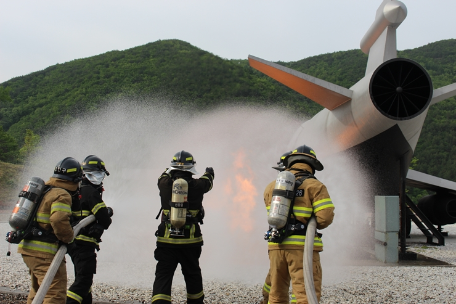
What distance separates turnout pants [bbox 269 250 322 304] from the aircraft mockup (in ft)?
19.2

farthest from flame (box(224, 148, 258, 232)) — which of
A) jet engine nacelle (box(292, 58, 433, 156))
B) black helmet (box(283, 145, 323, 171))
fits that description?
black helmet (box(283, 145, 323, 171))

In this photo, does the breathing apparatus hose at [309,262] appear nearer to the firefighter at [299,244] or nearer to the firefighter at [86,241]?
the firefighter at [299,244]

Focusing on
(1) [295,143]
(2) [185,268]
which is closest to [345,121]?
(1) [295,143]

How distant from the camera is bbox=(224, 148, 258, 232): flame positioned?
877cm

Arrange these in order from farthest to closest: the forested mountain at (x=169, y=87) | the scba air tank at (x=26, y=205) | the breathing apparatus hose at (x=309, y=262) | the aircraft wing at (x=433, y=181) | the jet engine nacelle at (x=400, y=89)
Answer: the forested mountain at (x=169, y=87), the aircraft wing at (x=433, y=181), the jet engine nacelle at (x=400, y=89), the scba air tank at (x=26, y=205), the breathing apparatus hose at (x=309, y=262)

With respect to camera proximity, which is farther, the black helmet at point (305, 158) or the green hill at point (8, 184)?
the green hill at point (8, 184)

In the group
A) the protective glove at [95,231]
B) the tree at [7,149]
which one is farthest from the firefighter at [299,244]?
the tree at [7,149]

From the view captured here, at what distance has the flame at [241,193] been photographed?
28.8 feet

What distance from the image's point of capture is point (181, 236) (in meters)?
4.32

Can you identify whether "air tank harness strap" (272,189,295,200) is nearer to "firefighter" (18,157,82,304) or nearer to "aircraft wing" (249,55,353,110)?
"firefighter" (18,157,82,304)

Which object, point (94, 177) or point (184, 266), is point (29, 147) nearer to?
point (94, 177)

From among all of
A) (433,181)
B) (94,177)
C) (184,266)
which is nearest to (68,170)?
(94,177)

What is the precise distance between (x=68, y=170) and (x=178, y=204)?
124 centimetres

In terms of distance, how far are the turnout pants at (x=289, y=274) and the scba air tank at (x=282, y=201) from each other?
1.08 ft
